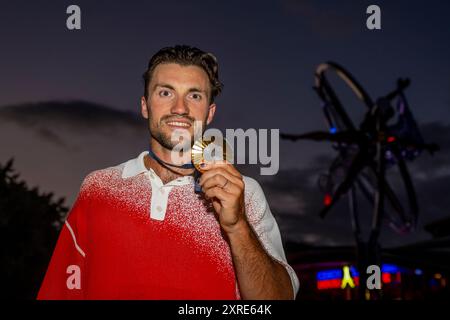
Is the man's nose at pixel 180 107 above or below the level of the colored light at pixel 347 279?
below

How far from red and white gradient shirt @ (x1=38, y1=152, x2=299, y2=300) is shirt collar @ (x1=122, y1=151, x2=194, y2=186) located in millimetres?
11

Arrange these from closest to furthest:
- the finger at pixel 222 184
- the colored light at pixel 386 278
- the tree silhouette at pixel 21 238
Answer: the finger at pixel 222 184 < the tree silhouette at pixel 21 238 < the colored light at pixel 386 278

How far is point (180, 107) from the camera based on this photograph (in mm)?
3482

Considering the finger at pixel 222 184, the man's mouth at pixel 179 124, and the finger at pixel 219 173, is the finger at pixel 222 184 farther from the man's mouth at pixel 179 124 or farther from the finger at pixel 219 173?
the man's mouth at pixel 179 124

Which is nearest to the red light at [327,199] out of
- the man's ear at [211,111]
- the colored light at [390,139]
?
the colored light at [390,139]

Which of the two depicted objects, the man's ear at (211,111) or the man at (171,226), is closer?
the man at (171,226)

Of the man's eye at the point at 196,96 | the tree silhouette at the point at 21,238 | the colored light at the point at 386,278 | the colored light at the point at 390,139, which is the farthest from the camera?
the colored light at the point at 386,278

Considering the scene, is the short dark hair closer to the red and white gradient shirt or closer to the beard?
the beard

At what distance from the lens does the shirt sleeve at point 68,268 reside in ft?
10.8

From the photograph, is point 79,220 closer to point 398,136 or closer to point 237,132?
point 237,132

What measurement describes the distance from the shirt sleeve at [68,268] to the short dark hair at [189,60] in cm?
121

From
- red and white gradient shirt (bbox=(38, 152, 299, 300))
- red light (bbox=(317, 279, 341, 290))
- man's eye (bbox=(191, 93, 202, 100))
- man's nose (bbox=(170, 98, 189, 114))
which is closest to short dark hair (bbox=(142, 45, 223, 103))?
man's eye (bbox=(191, 93, 202, 100))

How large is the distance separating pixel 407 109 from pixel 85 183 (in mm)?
30381
